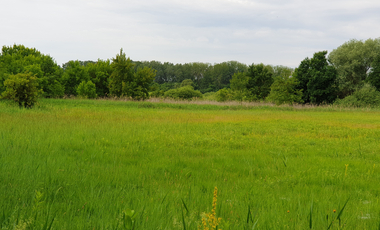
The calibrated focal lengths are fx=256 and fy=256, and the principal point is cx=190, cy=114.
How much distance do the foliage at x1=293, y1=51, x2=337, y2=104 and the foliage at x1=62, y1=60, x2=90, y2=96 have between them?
114 feet

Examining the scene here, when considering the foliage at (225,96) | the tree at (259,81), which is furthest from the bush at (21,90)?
the tree at (259,81)

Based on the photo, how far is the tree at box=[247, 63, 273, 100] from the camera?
144ft

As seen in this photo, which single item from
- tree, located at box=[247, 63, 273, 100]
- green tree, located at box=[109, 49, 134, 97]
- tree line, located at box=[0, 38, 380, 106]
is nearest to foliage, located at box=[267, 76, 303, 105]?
tree line, located at box=[0, 38, 380, 106]

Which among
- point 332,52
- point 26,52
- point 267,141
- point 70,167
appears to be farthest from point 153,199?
point 26,52

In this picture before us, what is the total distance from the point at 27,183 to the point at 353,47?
55.1 meters

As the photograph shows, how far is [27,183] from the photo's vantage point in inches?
145

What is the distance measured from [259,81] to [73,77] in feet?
103

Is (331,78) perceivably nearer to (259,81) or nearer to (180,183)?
(259,81)

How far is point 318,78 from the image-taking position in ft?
129

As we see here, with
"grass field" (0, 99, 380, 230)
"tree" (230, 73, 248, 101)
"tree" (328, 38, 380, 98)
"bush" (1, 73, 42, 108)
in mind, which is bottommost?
"grass field" (0, 99, 380, 230)

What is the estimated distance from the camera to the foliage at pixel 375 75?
39.3m

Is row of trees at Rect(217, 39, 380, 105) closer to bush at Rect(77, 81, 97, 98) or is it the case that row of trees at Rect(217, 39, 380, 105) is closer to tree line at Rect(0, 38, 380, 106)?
tree line at Rect(0, 38, 380, 106)

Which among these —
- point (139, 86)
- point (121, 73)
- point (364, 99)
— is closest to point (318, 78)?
point (364, 99)

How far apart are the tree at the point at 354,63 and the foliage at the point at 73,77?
143 feet
